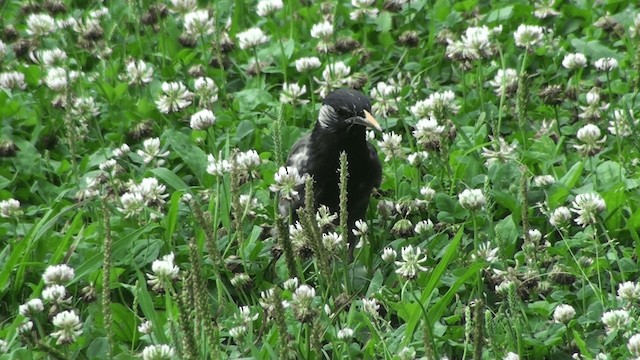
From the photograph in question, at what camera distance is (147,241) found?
5.16m

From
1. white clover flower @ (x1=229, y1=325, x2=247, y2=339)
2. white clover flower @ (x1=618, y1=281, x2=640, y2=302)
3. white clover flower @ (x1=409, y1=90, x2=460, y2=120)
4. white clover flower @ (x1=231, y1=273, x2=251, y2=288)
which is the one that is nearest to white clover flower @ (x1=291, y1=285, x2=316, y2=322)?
white clover flower @ (x1=229, y1=325, x2=247, y2=339)

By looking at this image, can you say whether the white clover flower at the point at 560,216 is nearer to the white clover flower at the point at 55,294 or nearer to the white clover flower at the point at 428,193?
the white clover flower at the point at 428,193

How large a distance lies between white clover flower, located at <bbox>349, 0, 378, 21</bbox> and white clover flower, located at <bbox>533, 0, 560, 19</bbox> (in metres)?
0.86

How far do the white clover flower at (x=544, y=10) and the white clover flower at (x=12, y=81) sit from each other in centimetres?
272

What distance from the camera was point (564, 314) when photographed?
4246 millimetres

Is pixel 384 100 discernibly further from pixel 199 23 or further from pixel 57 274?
pixel 57 274

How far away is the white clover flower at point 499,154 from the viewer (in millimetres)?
5508

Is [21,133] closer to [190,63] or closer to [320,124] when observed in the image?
[190,63]

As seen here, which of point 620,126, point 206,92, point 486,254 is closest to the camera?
point 486,254

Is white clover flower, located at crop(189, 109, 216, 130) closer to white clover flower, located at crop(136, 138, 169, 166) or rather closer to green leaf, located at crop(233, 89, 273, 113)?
white clover flower, located at crop(136, 138, 169, 166)

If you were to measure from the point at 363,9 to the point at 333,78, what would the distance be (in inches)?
30.1

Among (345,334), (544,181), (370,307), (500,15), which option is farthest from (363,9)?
(345,334)

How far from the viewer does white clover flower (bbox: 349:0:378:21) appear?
22.6ft

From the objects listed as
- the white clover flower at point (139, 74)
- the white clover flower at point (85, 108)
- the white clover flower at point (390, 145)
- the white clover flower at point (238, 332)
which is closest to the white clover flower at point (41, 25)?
the white clover flower at point (139, 74)
